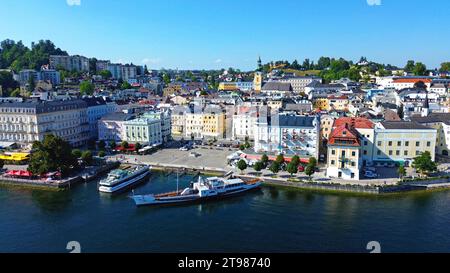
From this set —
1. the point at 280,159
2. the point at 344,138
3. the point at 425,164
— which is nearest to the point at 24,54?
the point at 280,159

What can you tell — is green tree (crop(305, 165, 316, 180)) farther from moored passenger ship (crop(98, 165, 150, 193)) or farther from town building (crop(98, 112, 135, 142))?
town building (crop(98, 112, 135, 142))

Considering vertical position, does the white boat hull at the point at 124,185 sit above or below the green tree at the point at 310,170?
below

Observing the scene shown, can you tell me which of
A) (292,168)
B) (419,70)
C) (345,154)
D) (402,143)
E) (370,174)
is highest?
(419,70)

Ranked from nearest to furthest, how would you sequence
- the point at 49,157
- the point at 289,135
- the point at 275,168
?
the point at 275,168
the point at 49,157
the point at 289,135

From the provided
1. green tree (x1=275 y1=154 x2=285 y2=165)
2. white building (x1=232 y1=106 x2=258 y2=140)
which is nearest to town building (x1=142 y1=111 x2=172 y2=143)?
white building (x1=232 y1=106 x2=258 y2=140)

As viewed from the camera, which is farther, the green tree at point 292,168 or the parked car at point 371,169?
the parked car at point 371,169

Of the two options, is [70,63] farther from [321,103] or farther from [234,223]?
[234,223]

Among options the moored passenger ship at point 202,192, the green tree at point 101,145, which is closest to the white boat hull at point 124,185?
the moored passenger ship at point 202,192

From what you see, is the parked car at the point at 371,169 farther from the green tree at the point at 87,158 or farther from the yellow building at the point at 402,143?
the green tree at the point at 87,158

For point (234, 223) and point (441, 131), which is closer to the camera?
point (234, 223)
